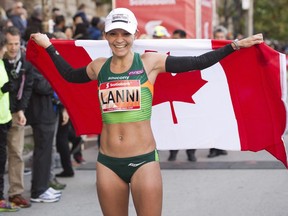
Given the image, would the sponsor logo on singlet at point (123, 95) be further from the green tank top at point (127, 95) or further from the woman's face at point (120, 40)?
the woman's face at point (120, 40)

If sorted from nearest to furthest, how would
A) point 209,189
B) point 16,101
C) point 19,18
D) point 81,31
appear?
point 16,101 < point 209,189 < point 19,18 < point 81,31

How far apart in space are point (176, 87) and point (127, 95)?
1.47 metres

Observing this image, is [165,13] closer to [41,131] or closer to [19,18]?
[19,18]

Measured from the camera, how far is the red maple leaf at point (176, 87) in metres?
6.41

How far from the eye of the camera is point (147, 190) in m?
4.90

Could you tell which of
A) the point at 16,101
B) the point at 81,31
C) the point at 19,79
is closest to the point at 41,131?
the point at 16,101

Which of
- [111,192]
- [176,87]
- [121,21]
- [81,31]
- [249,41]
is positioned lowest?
[111,192]

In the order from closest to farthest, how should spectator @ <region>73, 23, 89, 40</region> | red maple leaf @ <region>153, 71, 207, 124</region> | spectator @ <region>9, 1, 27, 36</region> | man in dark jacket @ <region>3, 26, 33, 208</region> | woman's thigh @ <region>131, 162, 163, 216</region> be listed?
woman's thigh @ <region>131, 162, 163, 216</region>
red maple leaf @ <region>153, 71, 207, 124</region>
man in dark jacket @ <region>3, 26, 33, 208</region>
spectator @ <region>9, 1, 27, 36</region>
spectator @ <region>73, 23, 89, 40</region>

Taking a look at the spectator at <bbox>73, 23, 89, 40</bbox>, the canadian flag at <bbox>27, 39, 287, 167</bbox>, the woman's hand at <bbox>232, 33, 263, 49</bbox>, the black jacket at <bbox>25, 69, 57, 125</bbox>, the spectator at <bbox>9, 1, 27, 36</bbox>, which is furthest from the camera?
the spectator at <bbox>73, 23, 89, 40</bbox>

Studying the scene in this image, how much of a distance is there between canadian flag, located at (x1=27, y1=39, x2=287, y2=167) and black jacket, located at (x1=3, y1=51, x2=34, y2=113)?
99cm

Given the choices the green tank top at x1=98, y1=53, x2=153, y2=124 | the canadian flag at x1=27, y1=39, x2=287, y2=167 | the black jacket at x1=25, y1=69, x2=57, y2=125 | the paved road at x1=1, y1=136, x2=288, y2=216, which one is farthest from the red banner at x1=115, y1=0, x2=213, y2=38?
the green tank top at x1=98, y1=53, x2=153, y2=124

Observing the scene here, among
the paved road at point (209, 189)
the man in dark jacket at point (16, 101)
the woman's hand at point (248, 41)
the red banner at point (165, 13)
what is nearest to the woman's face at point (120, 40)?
the woman's hand at point (248, 41)

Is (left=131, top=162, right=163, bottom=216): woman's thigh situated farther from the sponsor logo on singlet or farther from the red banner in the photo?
the red banner

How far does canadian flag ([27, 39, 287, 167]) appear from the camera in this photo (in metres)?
6.13
